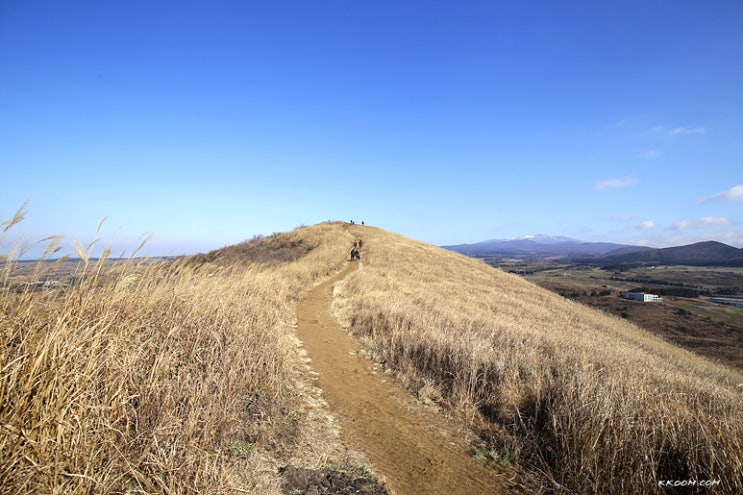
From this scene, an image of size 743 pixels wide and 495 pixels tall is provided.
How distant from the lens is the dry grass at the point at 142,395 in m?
2.37

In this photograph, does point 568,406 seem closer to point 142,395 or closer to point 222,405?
point 222,405

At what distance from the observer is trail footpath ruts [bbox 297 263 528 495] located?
3.91 m

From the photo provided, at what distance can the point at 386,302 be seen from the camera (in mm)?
12656

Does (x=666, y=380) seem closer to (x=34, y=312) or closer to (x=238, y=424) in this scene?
(x=238, y=424)

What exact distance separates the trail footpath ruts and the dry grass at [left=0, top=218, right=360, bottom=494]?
0.50 metres

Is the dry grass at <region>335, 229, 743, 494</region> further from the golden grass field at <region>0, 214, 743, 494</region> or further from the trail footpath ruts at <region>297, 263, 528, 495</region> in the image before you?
the trail footpath ruts at <region>297, 263, 528, 495</region>

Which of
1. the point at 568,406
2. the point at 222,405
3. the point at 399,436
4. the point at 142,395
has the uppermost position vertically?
the point at 142,395

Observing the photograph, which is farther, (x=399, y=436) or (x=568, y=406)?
(x=399, y=436)

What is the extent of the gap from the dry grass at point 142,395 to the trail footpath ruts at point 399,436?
1.63ft

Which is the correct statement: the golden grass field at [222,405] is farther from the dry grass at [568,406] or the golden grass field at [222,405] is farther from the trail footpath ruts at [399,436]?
the trail footpath ruts at [399,436]

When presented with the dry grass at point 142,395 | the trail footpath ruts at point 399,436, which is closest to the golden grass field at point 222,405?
the dry grass at point 142,395

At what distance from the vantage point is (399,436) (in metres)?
4.84

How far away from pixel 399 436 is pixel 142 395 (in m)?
Result: 3.43

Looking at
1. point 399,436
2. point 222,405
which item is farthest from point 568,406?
point 222,405
